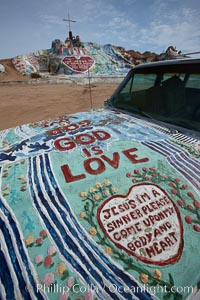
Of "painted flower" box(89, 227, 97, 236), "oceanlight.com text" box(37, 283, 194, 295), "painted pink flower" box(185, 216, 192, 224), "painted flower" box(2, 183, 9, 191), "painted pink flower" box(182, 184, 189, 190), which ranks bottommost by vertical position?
"oceanlight.com text" box(37, 283, 194, 295)

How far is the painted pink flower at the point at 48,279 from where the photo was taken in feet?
2.32

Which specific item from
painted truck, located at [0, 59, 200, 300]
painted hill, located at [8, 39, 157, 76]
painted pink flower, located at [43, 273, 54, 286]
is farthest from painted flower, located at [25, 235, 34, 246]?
painted hill, located at [8, 39, 157, 76]

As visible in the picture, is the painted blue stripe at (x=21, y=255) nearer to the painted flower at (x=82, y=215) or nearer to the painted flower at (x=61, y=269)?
the painted flower at (x=61, y=269)

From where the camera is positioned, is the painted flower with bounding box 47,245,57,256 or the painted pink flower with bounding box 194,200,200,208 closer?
the painted flower with bounding box 47,245,57,256

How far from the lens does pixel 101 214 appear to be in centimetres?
93

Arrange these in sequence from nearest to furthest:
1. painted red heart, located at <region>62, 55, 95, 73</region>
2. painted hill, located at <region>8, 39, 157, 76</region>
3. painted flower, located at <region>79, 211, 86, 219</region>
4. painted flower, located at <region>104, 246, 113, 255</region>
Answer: painted flower, located at <region>104, 246, 113, 255</region> < painted flower, located at <region>79, 211, 86, 219</region> < painted red heart, located at <region>62, 55, 95, 73</region> < painted hill, located at <region>8, 39, 157, 76</region>

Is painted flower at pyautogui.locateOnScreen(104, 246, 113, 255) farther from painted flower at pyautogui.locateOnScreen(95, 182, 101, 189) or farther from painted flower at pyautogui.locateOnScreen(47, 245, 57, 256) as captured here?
painted flower at pyautogui.locateOnScreen(95, 182, 101, 189)

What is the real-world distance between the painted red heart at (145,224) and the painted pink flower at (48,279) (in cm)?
28

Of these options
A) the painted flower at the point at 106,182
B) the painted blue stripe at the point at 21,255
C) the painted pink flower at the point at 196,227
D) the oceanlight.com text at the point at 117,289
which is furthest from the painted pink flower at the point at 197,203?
the painted blue stripe at the point at 21,255

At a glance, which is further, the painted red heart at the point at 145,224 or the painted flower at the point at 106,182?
the painted flower at the point at 106,182

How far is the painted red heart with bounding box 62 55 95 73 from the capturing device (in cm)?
2047

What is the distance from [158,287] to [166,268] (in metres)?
0.08

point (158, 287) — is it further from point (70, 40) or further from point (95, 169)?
point (70, 40)

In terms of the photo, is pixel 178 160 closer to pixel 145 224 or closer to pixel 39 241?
pixel 145 224
